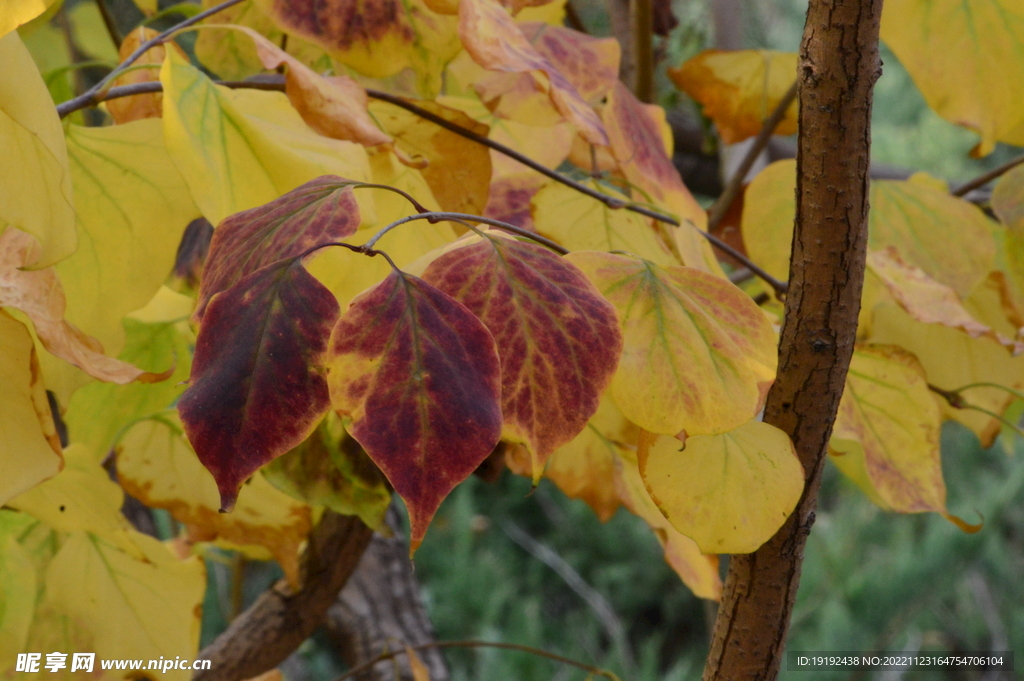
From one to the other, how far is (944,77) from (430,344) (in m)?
0.28

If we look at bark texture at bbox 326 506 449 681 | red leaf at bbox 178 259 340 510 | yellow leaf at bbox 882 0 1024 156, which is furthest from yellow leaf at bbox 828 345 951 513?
bark texture at bbox 326 506 449 681

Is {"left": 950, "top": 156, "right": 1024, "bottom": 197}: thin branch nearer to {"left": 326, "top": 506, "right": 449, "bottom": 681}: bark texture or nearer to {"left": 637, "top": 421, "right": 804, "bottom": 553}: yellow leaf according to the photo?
{"left": 637, "top": 421, "right": 804, "bottom": 553}: yellow leaf

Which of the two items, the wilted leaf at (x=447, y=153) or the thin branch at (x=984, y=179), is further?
the thin branch at (x=984, y=179)

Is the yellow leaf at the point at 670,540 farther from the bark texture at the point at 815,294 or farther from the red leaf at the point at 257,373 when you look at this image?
the red leaf at the point at 257,373

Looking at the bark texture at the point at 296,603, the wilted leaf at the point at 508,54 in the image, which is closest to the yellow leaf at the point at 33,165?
the wilted leaf at the point at 508,54

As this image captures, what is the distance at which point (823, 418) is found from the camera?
251 mm

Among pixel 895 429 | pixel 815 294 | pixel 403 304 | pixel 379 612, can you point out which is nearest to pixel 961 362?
pixel 895 429

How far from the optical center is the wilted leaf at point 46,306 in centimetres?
22

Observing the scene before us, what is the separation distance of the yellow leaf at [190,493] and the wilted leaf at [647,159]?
21 centimetres

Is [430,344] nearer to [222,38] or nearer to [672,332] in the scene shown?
[672,332]

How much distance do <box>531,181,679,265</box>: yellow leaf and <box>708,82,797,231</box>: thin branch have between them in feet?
0.59

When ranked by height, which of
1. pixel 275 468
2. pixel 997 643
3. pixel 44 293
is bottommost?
pixel 997 643

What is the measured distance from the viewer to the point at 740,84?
1.82ft

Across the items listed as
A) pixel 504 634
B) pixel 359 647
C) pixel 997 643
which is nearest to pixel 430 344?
pixel 359 647
